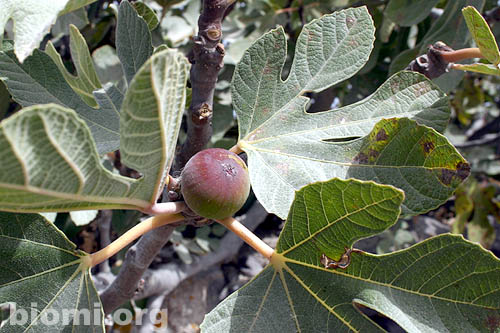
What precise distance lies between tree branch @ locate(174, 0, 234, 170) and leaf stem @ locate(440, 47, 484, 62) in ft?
1.22

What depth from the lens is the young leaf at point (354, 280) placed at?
21.5 inches

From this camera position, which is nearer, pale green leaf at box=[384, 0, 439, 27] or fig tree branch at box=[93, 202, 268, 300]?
pale green leaf at box=[384, 0, 439, 27]

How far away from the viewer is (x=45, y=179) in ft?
1.37

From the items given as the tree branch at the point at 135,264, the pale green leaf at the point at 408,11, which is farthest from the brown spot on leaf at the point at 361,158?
the pale green leaf at the point at 408,11

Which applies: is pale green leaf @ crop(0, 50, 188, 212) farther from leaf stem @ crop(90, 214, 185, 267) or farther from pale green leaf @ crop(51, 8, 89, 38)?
pale green leaf @ crop(51, 8, 89, 38)

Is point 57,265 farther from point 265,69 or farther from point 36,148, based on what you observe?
point 265,69

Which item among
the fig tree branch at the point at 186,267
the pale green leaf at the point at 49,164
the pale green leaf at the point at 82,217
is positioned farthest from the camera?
the fig tree branch at the point at 186,267

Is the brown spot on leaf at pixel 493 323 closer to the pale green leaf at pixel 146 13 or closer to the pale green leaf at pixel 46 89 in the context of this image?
the pale green leaf at pixel 46 89

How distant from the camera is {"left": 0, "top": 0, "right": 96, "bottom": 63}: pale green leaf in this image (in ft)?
1.76

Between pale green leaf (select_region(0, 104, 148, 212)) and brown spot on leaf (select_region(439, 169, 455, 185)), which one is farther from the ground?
pale green leaf (select_region(0, 104, 148, 212))

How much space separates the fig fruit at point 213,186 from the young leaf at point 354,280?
0.08m

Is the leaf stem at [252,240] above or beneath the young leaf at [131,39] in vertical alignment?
beneath

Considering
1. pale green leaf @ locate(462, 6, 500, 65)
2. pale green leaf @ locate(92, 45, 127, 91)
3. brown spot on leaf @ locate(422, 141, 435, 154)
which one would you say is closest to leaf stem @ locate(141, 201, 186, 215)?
brown spot on leaf @ locate(422, 141, 435, 154)

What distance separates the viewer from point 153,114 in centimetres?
44
